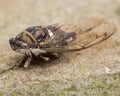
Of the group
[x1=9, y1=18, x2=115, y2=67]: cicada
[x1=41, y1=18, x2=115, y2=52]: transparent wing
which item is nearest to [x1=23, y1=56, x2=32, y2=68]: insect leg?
[x1=9, y1=18, x2=115, y2=67]: cicada

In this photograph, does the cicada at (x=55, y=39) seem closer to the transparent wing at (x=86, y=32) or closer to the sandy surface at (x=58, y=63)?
the transparent wing at (x=86, y=32)

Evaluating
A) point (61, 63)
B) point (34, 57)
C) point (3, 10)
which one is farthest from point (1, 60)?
point (3, 10)

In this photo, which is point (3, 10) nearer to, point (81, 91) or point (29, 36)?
point (29, 36)

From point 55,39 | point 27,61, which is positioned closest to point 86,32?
point 55,39

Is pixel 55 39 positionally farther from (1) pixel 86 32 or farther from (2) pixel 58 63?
(1) pixel 86 32

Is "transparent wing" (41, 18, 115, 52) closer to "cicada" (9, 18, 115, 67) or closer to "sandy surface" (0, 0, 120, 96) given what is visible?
"cicada" (9, 18, 115, 67)

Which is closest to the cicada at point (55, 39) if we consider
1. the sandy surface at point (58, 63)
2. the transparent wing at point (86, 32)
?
the transparent wing at point (86, 32)
